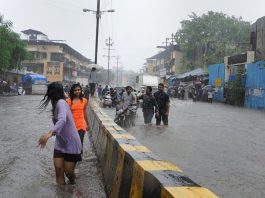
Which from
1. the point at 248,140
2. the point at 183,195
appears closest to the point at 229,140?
the point at 248,140

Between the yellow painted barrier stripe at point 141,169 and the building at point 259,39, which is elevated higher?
the building at point 259,39

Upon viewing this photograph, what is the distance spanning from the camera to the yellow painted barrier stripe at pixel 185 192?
3.52 meters

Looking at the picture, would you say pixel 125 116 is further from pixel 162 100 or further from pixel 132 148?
pixel 132 148

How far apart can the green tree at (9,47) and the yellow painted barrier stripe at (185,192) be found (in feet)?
133

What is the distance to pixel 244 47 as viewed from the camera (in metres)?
69.1

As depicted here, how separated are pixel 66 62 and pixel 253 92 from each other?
216 ft

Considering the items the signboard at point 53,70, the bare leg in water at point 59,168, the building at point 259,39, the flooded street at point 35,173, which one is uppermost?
the building at point 259,39

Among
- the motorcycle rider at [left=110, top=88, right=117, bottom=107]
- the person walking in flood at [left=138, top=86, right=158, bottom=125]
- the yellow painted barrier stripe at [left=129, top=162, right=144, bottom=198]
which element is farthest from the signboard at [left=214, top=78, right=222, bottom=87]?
the yellow painted barrier stripe at [left=129, top=162, right=144, bottom=198]

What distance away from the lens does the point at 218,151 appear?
447 inches

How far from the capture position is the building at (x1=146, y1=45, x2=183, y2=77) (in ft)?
→ 290

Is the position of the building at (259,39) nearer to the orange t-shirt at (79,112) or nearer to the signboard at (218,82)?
the signboard at (218,82)

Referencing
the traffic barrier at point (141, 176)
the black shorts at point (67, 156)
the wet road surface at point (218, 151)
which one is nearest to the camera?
the traffic barrier at point (141, 176)

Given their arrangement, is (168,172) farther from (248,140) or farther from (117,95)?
(117,95)

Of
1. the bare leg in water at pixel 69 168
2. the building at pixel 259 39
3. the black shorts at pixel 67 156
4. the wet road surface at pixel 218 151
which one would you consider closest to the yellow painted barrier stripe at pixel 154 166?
the black shorts at pixel 67 156
